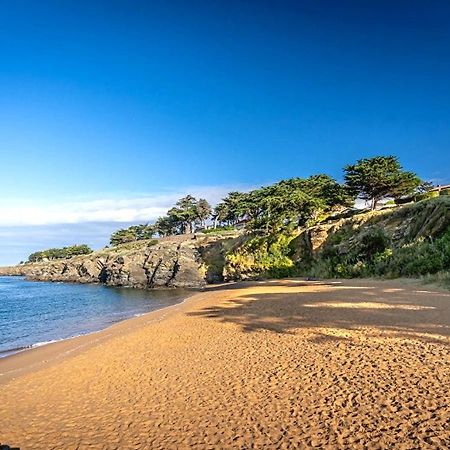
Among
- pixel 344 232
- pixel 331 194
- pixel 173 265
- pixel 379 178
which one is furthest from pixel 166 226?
pixel 344 232

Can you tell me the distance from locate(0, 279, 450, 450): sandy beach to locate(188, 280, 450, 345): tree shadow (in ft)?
0.21

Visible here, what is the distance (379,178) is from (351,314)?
39.8 m

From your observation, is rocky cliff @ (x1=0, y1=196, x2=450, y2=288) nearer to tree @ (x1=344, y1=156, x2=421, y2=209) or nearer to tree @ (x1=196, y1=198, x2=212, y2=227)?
tree @ (x1=344, y1=156, x2=421, y2=209)

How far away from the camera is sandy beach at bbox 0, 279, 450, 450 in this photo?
470cm

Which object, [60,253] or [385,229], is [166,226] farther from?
[385,229]

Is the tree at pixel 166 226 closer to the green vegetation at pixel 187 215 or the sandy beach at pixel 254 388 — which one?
the green vegetation at pixel 187 215

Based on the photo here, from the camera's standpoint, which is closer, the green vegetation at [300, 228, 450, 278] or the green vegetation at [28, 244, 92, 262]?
the green vegetation at [300, 228, 450, 278]

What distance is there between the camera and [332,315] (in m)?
11.3

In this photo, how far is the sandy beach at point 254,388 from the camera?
4.70m

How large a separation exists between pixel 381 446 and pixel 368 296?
11.5 m

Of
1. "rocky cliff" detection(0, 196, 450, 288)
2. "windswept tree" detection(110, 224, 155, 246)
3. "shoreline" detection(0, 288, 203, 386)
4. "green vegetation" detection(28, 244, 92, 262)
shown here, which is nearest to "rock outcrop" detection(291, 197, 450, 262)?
"rocky cliff" detection(0, 196, 450, 288)

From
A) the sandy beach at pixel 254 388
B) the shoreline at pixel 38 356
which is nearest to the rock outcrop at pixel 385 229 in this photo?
the sandy beach at pixel 254 388

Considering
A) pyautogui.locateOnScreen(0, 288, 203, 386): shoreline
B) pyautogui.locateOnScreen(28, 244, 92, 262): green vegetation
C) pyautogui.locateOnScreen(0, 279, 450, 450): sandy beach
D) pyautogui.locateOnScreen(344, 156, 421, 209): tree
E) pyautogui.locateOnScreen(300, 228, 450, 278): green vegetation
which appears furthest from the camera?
pyautogui.locateOnScreen(28, 244, 92, 262): green vegetation

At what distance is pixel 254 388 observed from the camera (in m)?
6.27
